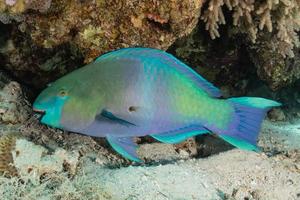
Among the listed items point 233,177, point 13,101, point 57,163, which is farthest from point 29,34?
point 233,177

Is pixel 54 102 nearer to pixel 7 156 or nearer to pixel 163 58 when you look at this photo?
pixel 163 58

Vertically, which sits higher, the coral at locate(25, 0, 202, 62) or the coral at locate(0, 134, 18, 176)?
the coral at locate(25, 0, 202, 62)

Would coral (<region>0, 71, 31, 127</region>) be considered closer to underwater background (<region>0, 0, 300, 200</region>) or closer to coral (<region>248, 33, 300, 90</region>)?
underwater background (<region>0, 0, 300, 200</region>)

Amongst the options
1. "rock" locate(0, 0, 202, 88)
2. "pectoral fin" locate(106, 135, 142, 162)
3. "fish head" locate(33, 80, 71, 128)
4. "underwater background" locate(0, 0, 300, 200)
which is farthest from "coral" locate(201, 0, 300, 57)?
"fish head" locate(33, 80, 71, 128)

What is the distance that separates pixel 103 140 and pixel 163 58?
1.78 m

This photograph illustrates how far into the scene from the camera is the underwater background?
3043mm

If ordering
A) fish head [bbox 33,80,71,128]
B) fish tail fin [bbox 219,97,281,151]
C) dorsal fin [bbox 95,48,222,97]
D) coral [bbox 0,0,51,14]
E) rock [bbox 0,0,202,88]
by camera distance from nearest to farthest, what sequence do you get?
fish head [bbox 33,80,71,128]
dorsal fin [bbox 95,48,222,97]
fish tail fin [bbox 219,97,281,151]
coral [bbox 0,0,51,14]
rock [bbox 0,0,202,88]

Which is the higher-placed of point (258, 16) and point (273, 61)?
point (258, 16)

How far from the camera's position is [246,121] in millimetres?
2631

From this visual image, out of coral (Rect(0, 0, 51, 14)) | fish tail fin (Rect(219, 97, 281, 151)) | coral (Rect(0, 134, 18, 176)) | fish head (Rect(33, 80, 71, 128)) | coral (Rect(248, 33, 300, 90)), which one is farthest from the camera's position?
coral (Rect(248, 33, 300, 90))

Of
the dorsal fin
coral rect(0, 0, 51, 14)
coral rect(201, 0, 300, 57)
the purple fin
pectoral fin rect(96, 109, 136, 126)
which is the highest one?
coral rect(201, 0, 300, 57)

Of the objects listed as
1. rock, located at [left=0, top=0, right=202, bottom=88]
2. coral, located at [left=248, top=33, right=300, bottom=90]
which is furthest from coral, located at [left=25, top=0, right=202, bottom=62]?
coral, located at [left=248, top=33, right=300, bottom=90]

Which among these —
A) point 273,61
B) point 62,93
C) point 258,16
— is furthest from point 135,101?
point 273,61

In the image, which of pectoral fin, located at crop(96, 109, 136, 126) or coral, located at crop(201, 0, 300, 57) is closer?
pectoral fin, located at crop(96, 109, 136, 126)
